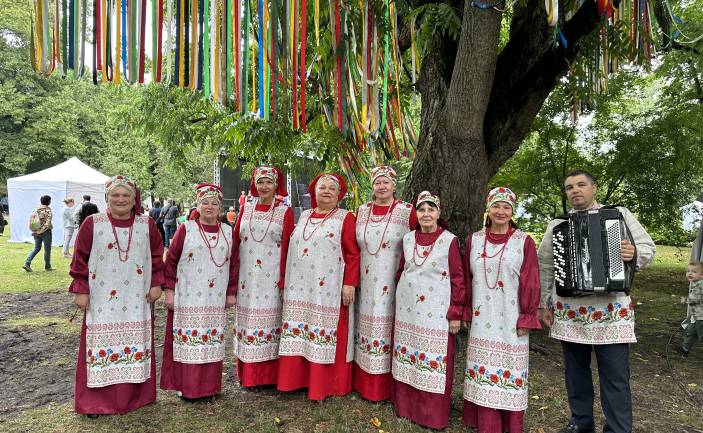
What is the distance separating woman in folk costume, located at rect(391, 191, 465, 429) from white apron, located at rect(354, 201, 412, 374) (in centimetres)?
19

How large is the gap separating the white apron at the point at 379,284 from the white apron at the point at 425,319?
0.67 feet

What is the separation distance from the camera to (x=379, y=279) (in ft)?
13.1

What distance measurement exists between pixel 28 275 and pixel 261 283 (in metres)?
8.83

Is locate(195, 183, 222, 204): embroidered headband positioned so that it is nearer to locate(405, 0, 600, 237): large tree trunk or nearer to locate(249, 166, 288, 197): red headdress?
locate(249, 166, 288, 197): red headdress

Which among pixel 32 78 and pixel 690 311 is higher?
pixel 32 78

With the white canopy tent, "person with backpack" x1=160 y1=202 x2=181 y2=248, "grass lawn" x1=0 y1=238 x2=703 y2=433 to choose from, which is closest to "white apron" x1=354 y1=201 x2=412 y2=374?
"grass lawn" x1=0 y1=238 x2=703 y2=433

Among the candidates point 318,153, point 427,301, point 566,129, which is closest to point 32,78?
point 318,153

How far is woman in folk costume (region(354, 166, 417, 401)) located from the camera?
13.1 ft

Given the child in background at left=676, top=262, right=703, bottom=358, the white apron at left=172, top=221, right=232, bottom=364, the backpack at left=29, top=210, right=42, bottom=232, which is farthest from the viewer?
the backpack at left=29, top=210, right=42, bottom=232

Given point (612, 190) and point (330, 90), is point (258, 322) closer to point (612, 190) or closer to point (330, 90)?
point (330, 90)

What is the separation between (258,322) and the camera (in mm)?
4219

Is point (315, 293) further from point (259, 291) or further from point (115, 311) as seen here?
point (115, 311)

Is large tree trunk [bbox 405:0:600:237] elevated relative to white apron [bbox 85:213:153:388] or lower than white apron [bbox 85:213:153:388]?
elevated

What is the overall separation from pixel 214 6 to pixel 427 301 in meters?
2.93
